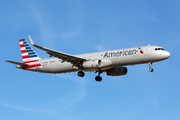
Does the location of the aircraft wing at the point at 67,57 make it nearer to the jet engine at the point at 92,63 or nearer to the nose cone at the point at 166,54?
the jet engine at the point at 92,63

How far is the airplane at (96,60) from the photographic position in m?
44.0

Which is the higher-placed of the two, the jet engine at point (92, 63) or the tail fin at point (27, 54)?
the tail fin at point (27, 54)

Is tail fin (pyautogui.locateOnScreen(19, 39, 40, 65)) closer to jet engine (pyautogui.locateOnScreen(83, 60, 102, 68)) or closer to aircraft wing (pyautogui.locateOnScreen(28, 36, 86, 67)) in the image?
aircraft wing (pyautogui.locateOnScreen(28, 36, 86, 67))

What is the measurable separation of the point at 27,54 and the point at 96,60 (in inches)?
644

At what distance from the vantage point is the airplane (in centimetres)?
4400

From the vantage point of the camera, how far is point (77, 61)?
156ft

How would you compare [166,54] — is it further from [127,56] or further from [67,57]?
[67,57]

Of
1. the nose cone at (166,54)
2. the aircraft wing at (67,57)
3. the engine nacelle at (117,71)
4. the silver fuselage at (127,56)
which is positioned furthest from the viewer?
the engine nacelle at (117,71)

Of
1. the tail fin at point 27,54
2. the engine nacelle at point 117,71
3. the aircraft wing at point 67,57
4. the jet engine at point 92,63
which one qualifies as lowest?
the jet engine at point 92,63

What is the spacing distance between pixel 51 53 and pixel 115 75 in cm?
1367

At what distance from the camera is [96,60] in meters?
46.2

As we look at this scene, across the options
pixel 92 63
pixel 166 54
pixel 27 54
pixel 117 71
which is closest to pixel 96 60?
pixel 92 63

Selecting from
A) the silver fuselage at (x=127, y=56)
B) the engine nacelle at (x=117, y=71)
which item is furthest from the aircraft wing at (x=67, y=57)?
the engine nacelle at (x=117, y=71)

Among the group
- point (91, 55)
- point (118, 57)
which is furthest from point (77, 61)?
point (118, 57)
